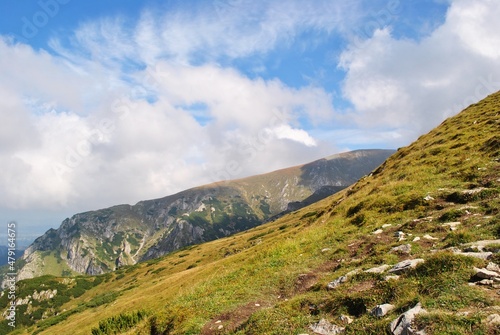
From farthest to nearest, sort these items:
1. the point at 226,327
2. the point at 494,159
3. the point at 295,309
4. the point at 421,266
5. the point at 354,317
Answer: the point at 494,159
the point at 226,327
the point at 295,309
the point at 421,266
the point at 354,317

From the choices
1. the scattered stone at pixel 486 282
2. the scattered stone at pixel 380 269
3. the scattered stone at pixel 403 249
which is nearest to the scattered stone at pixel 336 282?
the scattered stone at pixel 380 269

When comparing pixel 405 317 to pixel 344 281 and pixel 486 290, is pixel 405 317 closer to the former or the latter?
pixel 486 290

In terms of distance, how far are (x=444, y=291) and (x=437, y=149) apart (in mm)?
32077

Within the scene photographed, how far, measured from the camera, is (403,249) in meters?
16.5

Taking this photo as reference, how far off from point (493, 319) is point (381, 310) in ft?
11.1

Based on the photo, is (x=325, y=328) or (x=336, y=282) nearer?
(x=325, y=328)

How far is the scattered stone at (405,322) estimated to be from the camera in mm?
9141

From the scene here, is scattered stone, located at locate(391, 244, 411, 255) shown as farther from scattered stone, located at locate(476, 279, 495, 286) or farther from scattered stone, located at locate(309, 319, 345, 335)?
scattered stone, located at locate(309, 319, 345, 335)

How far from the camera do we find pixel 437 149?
3766 centimetres

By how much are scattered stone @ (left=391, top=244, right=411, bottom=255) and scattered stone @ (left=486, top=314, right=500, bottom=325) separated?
768cm

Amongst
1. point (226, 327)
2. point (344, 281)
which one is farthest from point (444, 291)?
point (226, 327)

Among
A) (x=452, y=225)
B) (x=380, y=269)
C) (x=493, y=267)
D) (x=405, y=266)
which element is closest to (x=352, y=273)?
(x=380, y=269)

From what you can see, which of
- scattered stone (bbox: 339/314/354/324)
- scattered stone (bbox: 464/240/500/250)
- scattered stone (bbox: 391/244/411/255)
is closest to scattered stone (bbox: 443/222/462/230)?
scattered stone (bbox: 391/244/411/255)

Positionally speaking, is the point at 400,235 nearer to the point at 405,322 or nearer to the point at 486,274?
the point at 486,274
